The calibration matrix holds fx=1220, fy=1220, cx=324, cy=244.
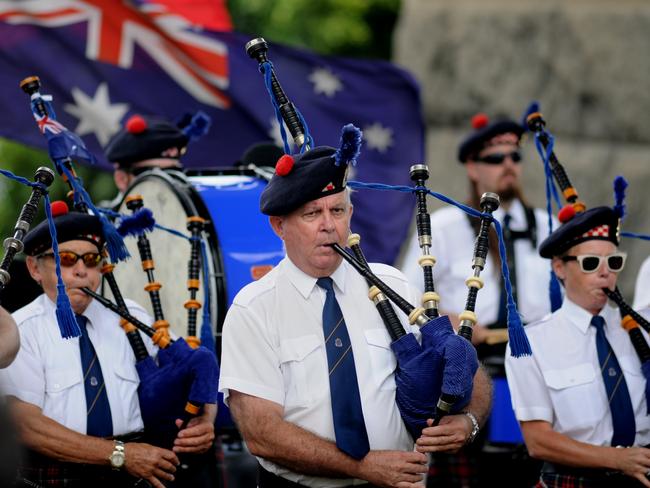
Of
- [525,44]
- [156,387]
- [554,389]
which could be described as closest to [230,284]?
[156,387]

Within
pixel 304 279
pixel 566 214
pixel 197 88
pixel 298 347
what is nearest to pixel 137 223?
pixel 304 279

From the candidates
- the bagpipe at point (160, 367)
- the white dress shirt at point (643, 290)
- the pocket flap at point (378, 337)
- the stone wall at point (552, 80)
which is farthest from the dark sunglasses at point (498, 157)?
the stone wall at point (552, 80)

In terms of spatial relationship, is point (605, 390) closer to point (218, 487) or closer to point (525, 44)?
point (218, 487)

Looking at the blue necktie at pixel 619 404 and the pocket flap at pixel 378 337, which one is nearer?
the pocket flap at pixel 378 337

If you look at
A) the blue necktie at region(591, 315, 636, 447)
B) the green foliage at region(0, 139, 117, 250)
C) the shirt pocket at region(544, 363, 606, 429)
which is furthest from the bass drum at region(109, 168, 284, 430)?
the green foliage at region(0, 139, 117, 250)

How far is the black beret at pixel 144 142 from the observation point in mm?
5969

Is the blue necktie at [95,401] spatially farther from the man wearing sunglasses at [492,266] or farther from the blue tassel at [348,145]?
the man wearing sunglasses at [492,266]

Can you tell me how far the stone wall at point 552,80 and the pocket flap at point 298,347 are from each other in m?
6.08

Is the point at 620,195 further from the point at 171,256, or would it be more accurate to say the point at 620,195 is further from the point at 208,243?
the point at 171,256

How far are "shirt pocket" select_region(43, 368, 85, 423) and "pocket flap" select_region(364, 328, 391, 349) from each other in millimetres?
1206

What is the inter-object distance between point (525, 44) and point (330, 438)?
6896 mm

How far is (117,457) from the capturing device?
4234mm

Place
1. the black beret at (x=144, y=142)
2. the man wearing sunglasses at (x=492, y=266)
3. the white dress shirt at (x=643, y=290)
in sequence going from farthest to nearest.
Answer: the black beret at (x=144, y=142) < the man wearing sunglasses at (x=492, y=266) < the white dress shirt at (x=643, y=290)

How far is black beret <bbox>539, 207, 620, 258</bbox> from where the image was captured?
4.61 m
